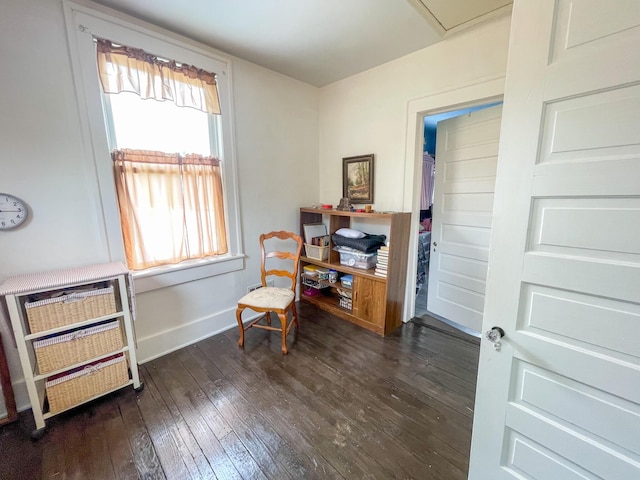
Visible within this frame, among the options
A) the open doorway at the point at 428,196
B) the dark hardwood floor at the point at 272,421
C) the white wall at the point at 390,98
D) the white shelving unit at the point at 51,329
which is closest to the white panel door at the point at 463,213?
the open doorway at the point at 428,196

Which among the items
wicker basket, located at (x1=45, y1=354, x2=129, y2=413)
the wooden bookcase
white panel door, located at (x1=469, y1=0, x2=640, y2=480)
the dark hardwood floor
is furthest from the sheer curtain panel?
white panel door, located at (x1=469, y1=0, x2=640, y2=480)

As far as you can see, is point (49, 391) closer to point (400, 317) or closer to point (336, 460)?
point (336, 460)

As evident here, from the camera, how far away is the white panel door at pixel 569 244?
72 centimetres

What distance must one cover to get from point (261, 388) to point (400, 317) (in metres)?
1.55

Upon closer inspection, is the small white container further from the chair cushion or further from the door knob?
the door knob

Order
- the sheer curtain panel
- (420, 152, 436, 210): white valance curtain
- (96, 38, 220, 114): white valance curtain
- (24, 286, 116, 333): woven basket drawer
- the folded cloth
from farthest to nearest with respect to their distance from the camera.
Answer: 1. (420, 152, 436, 210): white valance curtain
2. the folded cloth
3. the sheer curtain panel
4. (96, 38, 220, 114): white valance curtain
5. (24, 286, 116, 333): woven basket drawer

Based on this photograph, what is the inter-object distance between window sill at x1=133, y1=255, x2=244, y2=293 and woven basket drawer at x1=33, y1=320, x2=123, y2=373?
1.28 feet

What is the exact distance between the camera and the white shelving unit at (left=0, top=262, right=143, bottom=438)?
4.58 ft

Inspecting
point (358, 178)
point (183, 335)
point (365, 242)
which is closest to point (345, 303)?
point (365, 242)

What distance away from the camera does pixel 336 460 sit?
1350mm

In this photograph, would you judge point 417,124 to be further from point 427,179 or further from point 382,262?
point 427,179

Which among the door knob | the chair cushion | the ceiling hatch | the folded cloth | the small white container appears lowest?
the chair cushion

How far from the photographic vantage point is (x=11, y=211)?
5.08 feet

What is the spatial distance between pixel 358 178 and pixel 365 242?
759mm
